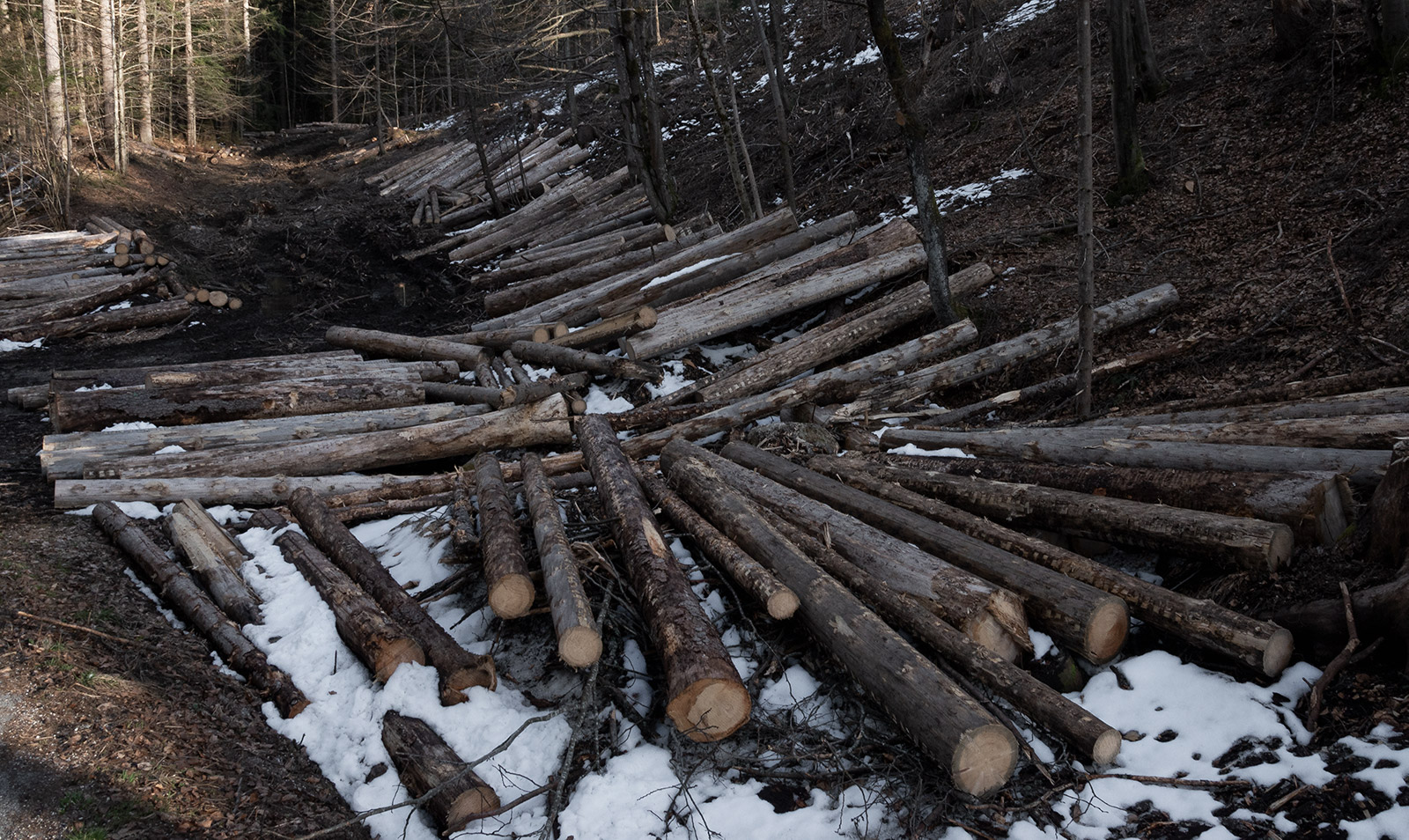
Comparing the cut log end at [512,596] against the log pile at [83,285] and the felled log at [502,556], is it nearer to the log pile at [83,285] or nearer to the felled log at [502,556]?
the felled log at [502,556]

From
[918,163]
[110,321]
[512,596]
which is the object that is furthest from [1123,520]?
[110,321]

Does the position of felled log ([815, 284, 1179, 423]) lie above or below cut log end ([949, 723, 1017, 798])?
above

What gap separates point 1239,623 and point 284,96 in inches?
1720

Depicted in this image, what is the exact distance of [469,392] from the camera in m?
9.56

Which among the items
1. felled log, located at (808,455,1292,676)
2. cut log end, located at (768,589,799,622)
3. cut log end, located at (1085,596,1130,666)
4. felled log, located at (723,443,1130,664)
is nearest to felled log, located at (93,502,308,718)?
cut log end, located at (768,589,799,622)

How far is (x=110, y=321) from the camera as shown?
41.0 ft

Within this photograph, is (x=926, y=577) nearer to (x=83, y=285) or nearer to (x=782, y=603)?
(x=782, y=603)

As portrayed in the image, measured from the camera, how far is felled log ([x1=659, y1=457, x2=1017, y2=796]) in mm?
3490

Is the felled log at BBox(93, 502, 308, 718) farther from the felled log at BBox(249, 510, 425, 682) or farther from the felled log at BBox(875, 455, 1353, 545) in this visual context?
the felled log at BBox(875, 455, 1353, 545)

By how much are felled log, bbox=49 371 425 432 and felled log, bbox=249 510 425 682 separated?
3.33 metres

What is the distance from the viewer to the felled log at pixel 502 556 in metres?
4.73

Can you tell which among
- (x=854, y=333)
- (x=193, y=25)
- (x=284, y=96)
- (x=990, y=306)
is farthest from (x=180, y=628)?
(x=284, y=96)

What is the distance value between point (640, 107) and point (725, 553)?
11524 mm

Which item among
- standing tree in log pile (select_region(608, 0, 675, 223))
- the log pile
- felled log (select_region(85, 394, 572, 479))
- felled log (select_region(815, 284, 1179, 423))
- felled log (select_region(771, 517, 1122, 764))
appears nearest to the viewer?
felled log (select_region(771, 517, 1122, 764))
